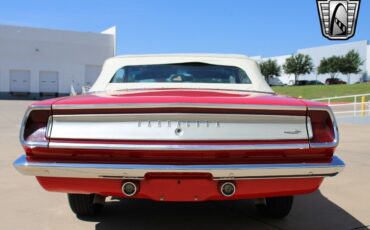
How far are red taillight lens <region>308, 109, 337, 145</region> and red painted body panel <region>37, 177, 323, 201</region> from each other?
295mm

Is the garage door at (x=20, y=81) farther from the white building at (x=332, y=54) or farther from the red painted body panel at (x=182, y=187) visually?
the white building at (x=332, y=54)

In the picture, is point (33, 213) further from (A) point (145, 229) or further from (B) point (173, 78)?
(B) point (173, 78)

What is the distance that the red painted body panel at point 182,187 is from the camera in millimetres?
3145

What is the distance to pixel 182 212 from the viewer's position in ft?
15.3

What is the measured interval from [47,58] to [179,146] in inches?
1817

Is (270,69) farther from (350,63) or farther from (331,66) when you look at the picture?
(350,63)

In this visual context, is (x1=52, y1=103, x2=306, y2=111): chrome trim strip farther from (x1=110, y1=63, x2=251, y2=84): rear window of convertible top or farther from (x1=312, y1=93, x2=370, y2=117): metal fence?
(x1=312, y1=93, x2=370, y2=117): metal fence

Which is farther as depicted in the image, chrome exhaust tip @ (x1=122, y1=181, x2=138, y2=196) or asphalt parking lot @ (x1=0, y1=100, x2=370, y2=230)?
asphalt parking lot @ (x1=0, y1=100, x2=370, y2=230)

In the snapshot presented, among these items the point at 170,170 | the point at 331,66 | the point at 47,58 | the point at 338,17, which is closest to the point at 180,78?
the point at 170,170

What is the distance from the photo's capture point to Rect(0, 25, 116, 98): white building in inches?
1778

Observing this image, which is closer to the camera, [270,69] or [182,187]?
[182,187]

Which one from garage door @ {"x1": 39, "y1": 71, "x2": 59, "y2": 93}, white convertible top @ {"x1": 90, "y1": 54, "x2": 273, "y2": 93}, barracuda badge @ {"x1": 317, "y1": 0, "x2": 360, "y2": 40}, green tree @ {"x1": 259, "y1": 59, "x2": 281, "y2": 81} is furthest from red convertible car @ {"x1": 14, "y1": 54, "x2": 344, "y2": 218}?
green tree @ {"x1": 259, "y1": 59, "x2": 281, "y2": 81}

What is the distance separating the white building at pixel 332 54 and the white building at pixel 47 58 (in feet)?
139

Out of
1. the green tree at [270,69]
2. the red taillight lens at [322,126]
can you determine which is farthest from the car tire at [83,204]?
the green tree at [270,69]
